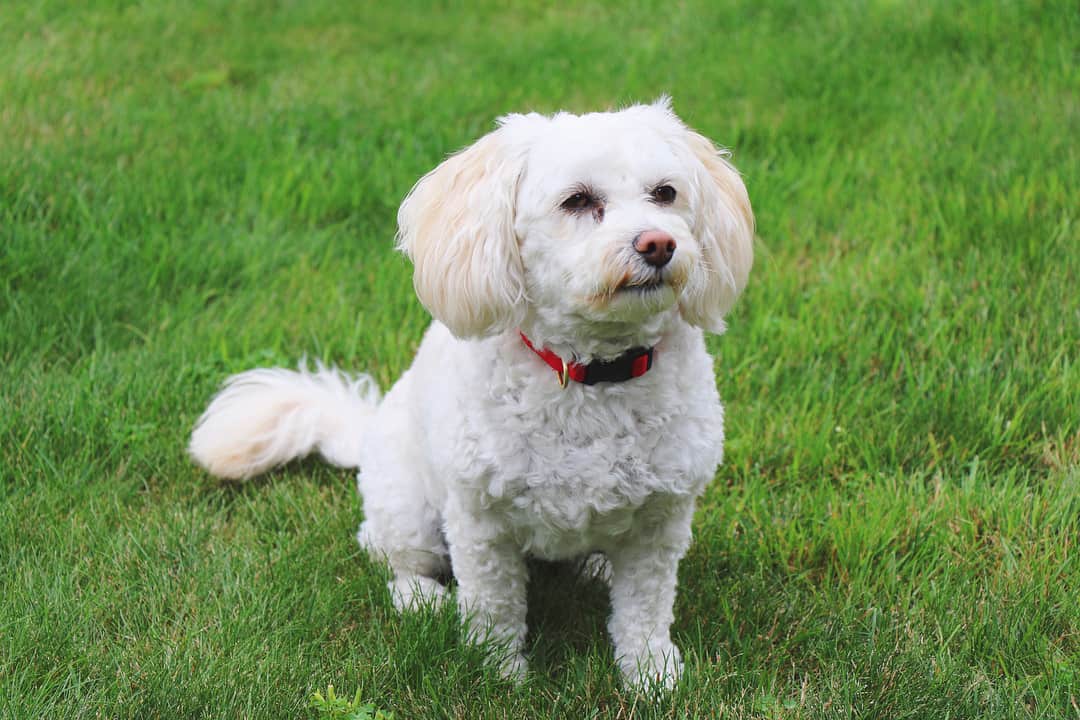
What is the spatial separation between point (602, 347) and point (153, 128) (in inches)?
134

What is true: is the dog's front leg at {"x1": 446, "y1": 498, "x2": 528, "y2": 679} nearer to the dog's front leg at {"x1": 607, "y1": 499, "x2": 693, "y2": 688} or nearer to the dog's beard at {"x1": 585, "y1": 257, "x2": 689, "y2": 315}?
the dog's front leg at {"x1": 607, "y1": 499, "x2": 693, "y2": 688}

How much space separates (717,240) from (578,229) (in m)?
0.37

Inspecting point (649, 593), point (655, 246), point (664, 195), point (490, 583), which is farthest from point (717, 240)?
point (490, 583)

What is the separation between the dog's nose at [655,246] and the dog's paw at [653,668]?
3.10 ft

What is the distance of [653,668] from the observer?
8.36 feet

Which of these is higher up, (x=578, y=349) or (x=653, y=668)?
(x=578, y=349)

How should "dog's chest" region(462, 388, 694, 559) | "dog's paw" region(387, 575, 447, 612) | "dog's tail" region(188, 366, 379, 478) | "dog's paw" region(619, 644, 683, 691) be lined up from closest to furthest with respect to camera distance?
1. "dog's chest" region(462, 388, 694, 559)
2. "dog's paw" region(619, 644, 683, 691)
3. "dog's paw" region(387, 575, 447, 612)
4. "dog's tail" region(188, 366, 379, 478)

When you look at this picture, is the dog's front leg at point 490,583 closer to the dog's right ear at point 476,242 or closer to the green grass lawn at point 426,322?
→ the green grass lawn at point 426,322

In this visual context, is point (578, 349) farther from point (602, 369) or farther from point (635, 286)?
point (635, 286)

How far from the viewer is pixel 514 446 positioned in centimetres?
236

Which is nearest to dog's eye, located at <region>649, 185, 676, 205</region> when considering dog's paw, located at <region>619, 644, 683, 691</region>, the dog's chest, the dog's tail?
the dog's chest

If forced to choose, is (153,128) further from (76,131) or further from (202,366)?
(202,366)

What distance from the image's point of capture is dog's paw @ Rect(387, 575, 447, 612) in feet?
8.60

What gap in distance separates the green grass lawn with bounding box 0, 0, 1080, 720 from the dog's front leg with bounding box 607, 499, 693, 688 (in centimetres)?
10
